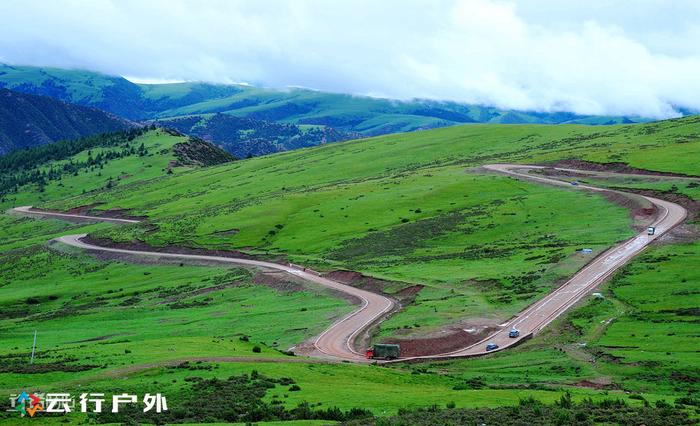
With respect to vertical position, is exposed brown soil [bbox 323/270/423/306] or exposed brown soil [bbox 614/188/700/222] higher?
exposed brown soil [bbox 614/188/700/222]

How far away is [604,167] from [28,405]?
164941 millimetres

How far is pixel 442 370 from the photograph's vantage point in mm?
67938

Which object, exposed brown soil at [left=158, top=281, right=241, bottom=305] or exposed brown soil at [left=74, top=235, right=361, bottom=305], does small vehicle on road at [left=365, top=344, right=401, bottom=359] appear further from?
exposed brown soil at [left=158, top=281, right=241, bottom=305]

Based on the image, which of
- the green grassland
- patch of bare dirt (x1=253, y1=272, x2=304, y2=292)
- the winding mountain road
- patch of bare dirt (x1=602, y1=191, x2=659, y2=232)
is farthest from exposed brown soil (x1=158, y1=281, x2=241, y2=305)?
patch of bare dirt (x1=602, y1=191, x2=659, y2=232)

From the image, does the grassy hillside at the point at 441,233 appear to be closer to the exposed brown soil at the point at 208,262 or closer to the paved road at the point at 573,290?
the paved road at the point at 573,290

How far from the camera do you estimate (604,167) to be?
180500mm

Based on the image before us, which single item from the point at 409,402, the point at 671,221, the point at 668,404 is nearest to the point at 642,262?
the point at 671,221

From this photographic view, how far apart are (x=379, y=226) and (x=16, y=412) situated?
116597 millimetres

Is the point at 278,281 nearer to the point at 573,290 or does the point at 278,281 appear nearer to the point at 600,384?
the point at 573,290

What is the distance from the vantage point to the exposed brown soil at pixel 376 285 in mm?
100356

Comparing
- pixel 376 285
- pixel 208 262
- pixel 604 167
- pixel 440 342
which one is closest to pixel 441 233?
pixel 376 285

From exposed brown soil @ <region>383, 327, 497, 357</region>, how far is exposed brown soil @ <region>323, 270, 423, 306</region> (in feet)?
60.3

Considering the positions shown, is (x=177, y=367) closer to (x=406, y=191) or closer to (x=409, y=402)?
(x=409, y=402)

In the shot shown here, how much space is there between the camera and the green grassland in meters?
54.7
